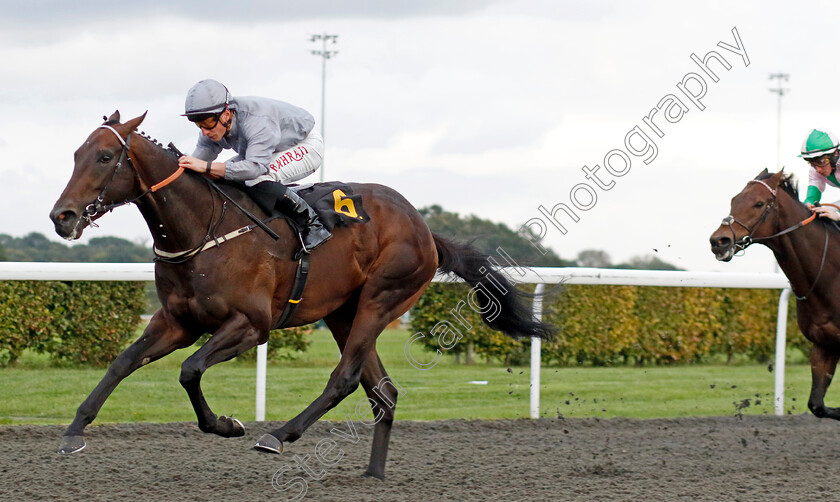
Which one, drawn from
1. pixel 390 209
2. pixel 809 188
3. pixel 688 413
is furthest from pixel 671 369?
pixel 390 209

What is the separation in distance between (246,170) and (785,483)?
2.94 m

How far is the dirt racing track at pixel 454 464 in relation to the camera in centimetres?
418

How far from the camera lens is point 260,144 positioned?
4102 millimetres

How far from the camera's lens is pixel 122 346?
6.83 metres

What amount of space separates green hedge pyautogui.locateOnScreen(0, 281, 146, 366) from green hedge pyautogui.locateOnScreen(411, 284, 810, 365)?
2623 millimetres

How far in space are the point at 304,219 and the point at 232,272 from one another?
0.49 metres

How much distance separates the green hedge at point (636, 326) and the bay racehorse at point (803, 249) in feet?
9.42

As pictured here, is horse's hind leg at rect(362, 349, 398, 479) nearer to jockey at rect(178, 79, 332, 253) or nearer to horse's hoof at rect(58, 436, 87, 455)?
jockey at rect(178, 79, 332, 253)

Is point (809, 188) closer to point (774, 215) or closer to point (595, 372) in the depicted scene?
point (774, 215)

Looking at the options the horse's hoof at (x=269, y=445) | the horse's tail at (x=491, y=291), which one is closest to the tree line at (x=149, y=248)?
the horse's tail at (x=491, y=291)

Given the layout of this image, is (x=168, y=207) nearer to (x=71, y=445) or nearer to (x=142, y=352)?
(x=142, y=352)

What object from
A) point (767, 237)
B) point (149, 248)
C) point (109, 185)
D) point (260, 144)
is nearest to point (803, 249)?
point (767, 237)

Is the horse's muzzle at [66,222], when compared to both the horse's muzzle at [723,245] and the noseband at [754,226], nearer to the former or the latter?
the horse's muzzle at [723,245]

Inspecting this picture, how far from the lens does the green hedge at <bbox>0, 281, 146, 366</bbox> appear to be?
6418 millimetres
